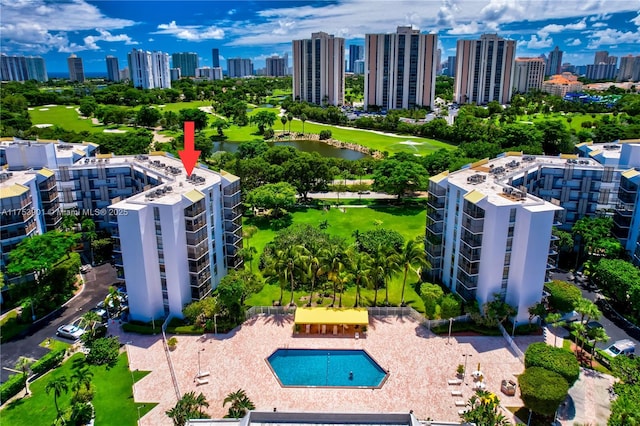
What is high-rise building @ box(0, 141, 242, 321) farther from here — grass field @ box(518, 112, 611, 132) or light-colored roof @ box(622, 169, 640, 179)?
→ grass field @ box(518, 112, 611, 132)

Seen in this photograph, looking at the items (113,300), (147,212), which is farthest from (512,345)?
(113,300)

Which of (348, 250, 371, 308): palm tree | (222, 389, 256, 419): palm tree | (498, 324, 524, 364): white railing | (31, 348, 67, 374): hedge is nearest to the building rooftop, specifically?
(348, 250, 371, 308): palm tree

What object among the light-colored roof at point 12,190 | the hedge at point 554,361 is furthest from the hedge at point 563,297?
the light-colored roof at point 12,190

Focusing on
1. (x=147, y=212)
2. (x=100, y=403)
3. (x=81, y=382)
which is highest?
(x=147, y=212)

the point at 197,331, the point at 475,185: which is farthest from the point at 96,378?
the point at 475,185

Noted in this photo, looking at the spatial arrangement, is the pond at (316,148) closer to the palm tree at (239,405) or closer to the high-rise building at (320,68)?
the high-rise building at (320,68)

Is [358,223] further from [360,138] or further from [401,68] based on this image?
[401,68]

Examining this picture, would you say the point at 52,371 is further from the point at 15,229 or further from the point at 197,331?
the point at 15,229
